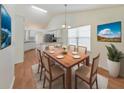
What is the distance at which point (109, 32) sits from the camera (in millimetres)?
4344

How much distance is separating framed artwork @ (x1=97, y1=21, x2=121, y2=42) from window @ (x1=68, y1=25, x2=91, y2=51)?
0.82 metres

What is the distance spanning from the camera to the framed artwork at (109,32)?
400 cm

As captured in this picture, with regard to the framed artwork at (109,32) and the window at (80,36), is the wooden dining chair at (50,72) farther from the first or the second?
the window at (80,36)

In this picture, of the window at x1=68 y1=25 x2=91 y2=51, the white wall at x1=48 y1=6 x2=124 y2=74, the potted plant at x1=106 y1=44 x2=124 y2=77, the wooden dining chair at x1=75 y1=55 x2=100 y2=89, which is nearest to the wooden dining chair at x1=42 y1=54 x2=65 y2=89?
the wooden dining chair at x1=75 y1=55 x2=100 y2=89

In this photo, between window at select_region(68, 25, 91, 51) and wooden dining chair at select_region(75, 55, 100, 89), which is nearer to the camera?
wooden dining chair at select_region(75, 55, 100, 89)

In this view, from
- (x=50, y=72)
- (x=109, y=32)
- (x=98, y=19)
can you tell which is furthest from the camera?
(x=98, y=19)

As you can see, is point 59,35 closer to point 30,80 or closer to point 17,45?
point 17,45

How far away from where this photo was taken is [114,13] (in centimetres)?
410

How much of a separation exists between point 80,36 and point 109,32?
1945 mm

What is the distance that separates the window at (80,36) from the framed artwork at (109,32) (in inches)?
32.3

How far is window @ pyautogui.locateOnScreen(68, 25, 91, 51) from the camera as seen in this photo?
219 inches

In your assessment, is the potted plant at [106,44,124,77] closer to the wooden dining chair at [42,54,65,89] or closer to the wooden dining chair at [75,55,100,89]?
the wooden dining chair at [75,55,100,89]

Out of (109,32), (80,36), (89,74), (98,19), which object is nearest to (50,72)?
(89,74)

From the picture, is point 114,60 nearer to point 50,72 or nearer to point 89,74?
point 89,74
